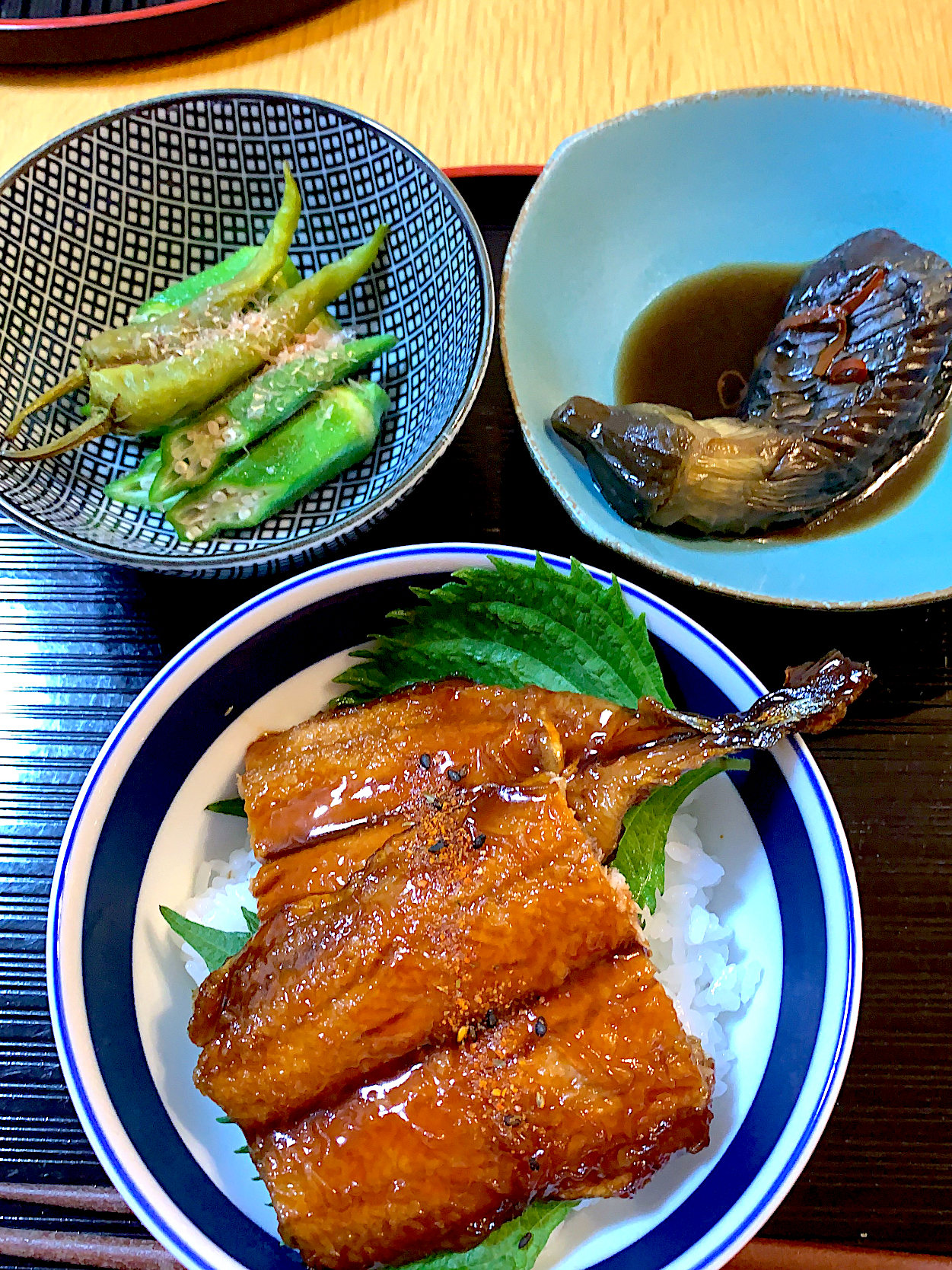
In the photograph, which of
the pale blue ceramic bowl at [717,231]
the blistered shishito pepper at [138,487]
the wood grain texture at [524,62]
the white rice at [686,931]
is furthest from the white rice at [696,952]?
the wood grain texture at [524,62]

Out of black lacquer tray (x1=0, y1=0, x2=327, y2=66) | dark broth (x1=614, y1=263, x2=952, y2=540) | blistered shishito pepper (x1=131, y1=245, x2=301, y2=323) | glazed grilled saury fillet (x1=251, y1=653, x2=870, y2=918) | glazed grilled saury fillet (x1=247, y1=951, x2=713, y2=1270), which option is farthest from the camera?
black lacquer tray (x1=0, y1=0, x2=327, y2=66)

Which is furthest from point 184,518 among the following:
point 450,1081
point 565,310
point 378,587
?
point 450,1081

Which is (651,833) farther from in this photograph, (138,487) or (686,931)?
(138,487)

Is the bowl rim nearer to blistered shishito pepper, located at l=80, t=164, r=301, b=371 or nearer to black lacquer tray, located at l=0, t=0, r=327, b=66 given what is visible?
blistered shishito pepper, located at l=80, t=164, r=301, b=371

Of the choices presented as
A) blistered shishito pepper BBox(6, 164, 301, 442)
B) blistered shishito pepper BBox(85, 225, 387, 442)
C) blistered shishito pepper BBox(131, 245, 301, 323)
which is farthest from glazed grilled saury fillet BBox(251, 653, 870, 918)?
blistered shishito pepper BBox(131, 245, 301, 323)

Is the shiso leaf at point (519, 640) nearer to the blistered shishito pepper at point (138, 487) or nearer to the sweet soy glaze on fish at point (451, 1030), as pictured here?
the sweet soy glaze on fish at point (451, 1030)

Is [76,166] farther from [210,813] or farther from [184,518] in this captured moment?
[210,813]

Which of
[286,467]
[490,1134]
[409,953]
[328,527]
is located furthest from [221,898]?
[286,467]
